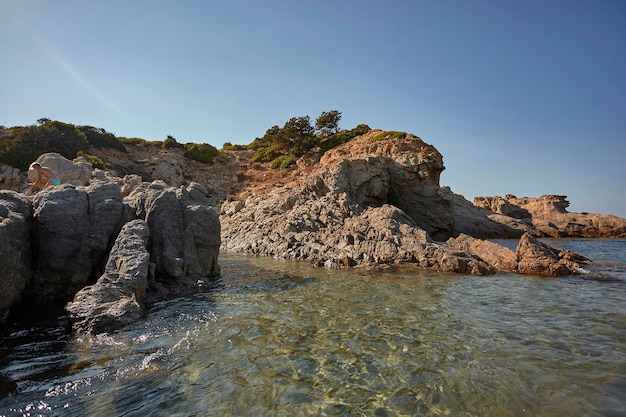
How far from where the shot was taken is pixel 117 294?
339 inches

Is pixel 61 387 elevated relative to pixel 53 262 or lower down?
lower down

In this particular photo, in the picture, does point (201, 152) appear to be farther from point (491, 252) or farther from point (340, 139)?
point (491, 252)

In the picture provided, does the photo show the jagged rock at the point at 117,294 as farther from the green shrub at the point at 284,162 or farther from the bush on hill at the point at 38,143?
the green shrub at the point at 284,162

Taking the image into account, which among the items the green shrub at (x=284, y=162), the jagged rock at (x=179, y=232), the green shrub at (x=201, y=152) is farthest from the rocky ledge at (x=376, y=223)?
the green shrub at (x=201, y=152)

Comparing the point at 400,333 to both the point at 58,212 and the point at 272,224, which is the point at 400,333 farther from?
the point at 272,224

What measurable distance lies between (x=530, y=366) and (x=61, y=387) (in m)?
8.00

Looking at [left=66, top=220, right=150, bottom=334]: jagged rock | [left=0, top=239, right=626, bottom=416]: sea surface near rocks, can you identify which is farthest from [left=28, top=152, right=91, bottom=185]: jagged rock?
[left=0, top=239, right=626, bottom=416]: sea surface near rocks

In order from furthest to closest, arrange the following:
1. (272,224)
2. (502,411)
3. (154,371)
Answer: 1. (272,224)
2. (154,371)
3. (502,411)

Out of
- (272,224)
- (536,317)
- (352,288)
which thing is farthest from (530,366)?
(272,224)

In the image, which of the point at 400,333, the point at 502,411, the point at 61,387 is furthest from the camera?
the point at 400,333

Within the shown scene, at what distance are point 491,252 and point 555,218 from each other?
42.2 meters

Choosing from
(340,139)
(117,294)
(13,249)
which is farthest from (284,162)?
(117,294)

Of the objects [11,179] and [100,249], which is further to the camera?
[11,179]

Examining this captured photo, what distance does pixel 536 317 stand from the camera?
8.92 metres
